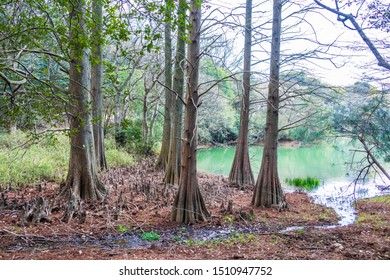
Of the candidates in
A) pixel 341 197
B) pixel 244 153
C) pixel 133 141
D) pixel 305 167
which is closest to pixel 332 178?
pixel 305 167

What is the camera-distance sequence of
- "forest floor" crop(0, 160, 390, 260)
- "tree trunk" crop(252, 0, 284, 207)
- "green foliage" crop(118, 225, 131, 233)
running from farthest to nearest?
"tree trunk" crop(252, 0, 284, 207), "green foliage" crop(118, 225, 131, 233), "forest floor" crop(0, 160, 390, 260)

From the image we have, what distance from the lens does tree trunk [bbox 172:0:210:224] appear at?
537cm

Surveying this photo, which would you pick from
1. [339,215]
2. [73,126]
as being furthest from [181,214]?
[339,215]

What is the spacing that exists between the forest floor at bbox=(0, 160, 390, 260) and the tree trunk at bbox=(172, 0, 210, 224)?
0.80ft

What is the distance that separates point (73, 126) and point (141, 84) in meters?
12.1

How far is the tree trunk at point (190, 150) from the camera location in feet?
17.6

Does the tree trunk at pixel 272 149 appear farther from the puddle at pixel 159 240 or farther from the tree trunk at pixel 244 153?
the tree trunk at pixel 244 153

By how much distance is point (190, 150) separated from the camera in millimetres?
5367

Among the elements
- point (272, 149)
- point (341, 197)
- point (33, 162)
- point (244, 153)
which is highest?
point (272, 149)

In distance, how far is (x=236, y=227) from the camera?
5531mm

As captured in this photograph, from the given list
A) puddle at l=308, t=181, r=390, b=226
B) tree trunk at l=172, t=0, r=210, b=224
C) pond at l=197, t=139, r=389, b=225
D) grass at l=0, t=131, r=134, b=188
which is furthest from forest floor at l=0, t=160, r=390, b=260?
pond at l=197, t=139, r=389, b=225

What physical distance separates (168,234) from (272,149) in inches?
139

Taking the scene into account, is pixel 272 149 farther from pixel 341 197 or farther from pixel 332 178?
pixel 332 178

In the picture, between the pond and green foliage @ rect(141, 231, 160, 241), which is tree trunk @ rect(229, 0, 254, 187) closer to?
the pond
